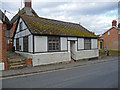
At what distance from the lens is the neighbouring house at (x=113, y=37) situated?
33.0 meters

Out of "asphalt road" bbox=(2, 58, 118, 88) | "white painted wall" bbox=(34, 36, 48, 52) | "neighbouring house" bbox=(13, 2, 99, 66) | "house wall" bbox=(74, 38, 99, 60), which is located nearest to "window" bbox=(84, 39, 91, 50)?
"neighbouring house" bbox=(13, 2, 99, 66)

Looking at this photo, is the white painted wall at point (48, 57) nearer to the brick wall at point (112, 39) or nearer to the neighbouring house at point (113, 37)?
the neighbouring house at point (113, 37)

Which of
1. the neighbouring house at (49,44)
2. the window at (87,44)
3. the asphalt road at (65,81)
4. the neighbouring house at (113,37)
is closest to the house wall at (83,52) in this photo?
the neighbouring house at (49,44)

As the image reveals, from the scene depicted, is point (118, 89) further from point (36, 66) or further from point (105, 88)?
point (36, 66)

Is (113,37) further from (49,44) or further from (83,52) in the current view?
(49,44)

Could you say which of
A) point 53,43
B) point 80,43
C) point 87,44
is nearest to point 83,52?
point 80,43

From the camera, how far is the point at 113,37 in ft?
113

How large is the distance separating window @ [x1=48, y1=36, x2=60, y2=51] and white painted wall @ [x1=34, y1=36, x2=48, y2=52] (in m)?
0.60

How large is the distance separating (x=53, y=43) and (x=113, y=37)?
29.5m

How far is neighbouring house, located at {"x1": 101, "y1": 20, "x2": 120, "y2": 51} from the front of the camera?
32981mm

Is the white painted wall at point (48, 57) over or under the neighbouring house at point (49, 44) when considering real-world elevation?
under

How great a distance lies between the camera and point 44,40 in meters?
11.8

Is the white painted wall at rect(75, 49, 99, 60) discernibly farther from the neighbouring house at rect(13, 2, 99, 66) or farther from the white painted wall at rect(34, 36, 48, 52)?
the white painted wall at rect(34, 36, 48, 52)

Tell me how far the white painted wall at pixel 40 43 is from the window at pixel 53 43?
599 mm
